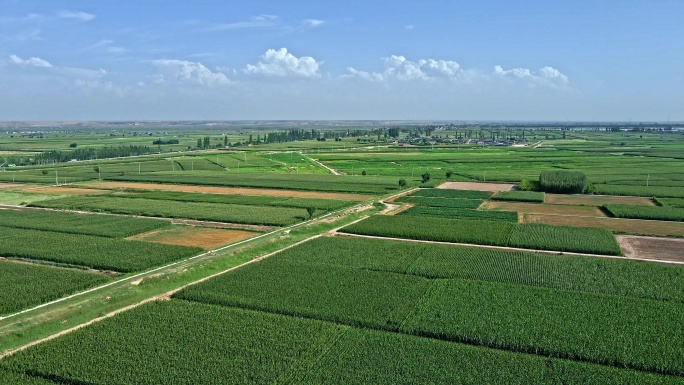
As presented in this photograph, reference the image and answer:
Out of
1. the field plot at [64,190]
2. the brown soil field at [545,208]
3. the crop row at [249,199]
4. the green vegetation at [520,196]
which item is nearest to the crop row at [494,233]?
the brown soil field at [545,208]

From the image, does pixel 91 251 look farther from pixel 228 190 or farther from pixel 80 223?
pixel 228 190

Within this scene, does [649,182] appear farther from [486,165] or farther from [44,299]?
[44,299]

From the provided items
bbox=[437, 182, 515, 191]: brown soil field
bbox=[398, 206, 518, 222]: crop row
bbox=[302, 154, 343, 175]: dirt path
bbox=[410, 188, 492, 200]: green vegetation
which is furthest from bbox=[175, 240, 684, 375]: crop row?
bbox=[302, 154, 343, 175]: dirt path

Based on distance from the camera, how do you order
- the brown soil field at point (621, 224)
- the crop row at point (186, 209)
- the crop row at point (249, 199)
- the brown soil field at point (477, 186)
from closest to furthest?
1. the brown soil field at point (621, 224)
2. the crop row at point (186, 209)
3. the crop row at point (249, 199)
4. the brown soil field at point (477, 186)

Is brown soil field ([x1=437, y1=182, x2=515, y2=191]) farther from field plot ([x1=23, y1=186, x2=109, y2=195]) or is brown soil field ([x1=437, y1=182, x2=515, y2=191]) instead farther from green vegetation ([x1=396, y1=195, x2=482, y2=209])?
field plot ([x1=23, y1=186, x2=109, y2=195])

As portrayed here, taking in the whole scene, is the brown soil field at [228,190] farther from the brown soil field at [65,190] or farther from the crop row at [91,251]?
the crop row at [91,251]

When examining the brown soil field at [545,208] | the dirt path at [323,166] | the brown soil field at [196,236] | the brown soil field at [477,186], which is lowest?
the brown soil field at [196,236]

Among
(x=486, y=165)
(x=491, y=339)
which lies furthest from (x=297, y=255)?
(x=486, y=165)
